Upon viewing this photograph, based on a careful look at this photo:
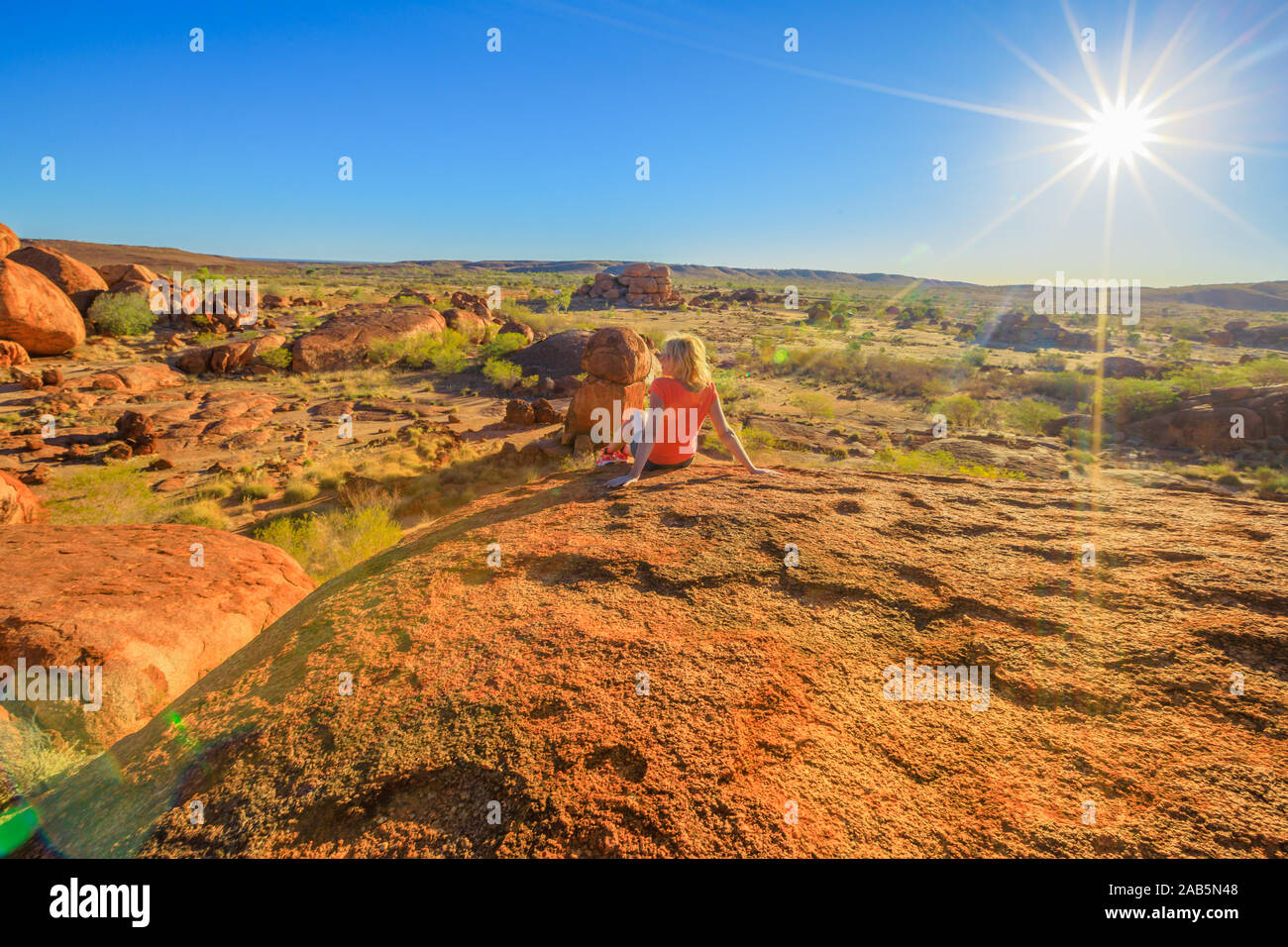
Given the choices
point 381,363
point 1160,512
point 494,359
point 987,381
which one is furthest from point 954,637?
point 987,381

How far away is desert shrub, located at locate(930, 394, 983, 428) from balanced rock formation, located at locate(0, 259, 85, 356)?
84.9 ft

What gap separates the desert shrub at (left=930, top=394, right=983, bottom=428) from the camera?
16.2 meters

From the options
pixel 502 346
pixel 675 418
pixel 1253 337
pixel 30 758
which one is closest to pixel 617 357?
pixel 675 418

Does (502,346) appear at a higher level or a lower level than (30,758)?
higher

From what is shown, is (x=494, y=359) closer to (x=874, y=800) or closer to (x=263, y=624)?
(x=263, y=624)

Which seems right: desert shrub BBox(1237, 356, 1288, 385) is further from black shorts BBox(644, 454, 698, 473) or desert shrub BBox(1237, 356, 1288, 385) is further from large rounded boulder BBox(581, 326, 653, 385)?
black shorts BBox(644, 454, 698, 473)

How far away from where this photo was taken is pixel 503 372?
16.9 m

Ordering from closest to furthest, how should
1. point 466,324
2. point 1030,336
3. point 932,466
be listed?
point 932,466, point 466,324, point 1030,336

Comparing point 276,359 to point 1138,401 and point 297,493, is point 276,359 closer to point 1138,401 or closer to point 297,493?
point 297,493

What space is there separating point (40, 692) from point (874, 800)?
4100 millimetres

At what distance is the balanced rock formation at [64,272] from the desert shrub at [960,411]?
94.4 feet

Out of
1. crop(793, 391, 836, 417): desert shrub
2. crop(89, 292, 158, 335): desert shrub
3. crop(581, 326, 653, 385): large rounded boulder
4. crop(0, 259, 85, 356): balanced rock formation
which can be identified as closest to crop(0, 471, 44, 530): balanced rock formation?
crop(581, 326, 653, 385): large rounded boulder

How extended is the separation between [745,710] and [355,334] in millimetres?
20658
